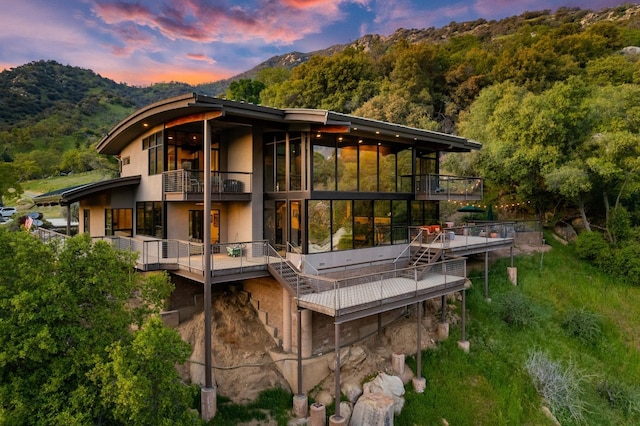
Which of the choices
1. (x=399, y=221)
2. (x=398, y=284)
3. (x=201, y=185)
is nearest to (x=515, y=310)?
(x=399, y=221)

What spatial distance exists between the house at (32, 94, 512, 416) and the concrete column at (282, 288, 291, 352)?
3 centimetres

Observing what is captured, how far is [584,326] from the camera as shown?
15.9 meters

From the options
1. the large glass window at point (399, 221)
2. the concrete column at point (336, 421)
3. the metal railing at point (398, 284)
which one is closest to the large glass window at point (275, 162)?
the metal railing at point (398, 284)

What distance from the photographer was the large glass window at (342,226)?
14023 millimetres

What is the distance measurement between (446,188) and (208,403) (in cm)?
1384

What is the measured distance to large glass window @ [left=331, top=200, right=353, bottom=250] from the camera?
1402 cm

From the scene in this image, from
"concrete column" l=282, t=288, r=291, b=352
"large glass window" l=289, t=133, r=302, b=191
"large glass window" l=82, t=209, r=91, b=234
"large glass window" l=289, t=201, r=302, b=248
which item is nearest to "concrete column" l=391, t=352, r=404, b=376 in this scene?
"concrete column" l=282, t=288, r=291, b=352

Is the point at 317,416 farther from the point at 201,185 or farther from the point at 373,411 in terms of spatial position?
the point at 201,185

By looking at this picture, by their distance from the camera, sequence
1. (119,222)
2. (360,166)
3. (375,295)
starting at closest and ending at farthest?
(375,295)
(360,166)
(119,222)

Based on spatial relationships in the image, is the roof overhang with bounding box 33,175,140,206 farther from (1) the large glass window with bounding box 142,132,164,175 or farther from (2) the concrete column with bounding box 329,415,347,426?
(2) the concrete column with bounding box 329,415,347,426

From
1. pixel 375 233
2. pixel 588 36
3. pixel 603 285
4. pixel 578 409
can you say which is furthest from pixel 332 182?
pixel 588 36

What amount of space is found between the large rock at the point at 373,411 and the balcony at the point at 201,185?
800cm

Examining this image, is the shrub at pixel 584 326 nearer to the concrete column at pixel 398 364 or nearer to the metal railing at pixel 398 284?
the metal railing at pixel 398 284

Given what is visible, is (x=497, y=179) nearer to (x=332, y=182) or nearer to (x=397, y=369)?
(x=332, y=182)
